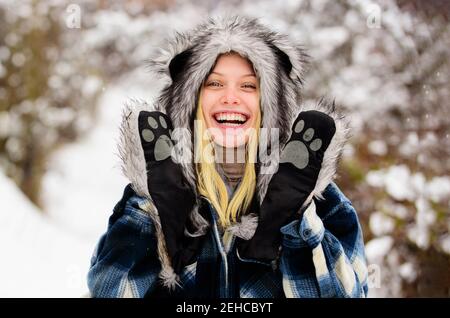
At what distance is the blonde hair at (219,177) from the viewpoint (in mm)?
1395

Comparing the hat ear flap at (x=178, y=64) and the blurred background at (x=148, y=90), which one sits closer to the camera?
the hat ear flap at (x=178, y=64)

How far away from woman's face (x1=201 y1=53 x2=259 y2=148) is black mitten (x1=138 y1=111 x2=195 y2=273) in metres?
0.15

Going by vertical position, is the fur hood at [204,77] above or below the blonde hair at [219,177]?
above

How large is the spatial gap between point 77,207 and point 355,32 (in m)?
1.26

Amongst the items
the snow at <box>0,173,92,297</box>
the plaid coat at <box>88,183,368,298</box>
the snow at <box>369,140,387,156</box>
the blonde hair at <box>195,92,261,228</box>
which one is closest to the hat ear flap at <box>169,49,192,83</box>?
the blonde hair at <box>195,92,261,228</box>

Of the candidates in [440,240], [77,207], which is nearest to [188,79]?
[77,207]

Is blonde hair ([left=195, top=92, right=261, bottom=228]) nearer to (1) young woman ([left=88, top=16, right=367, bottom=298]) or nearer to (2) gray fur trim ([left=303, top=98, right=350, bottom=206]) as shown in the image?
(1) young woman ([left=88, top=16, right=367, bottom=298])

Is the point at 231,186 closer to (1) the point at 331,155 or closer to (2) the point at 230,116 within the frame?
(2) the point at 230,116

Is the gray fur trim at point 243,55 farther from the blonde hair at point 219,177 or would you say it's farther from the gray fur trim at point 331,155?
the gray fur trim at point 331,155

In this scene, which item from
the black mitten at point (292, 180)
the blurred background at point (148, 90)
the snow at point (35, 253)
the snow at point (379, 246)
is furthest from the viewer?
the snow at point (379, 246)

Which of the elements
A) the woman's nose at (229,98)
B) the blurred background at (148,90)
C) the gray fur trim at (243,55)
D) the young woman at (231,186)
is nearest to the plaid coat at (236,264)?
the young woman at (231,186)

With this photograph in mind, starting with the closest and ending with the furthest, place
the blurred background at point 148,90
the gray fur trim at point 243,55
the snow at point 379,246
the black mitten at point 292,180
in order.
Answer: the black mitten at point 292,180 < the gray fur trim at point 243,55 < the blurred background at point 148,90 < the snow at point 379,246

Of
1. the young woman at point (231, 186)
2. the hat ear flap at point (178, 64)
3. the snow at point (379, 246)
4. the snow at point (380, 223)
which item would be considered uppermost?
the hat ear flap at point (178, 64)

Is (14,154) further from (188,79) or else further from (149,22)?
(188,79)
